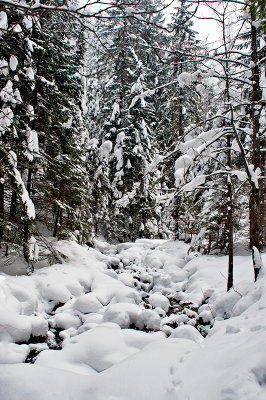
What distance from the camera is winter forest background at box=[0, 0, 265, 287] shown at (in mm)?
2873

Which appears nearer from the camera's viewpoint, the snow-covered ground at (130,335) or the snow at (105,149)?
the snow-covered ground at (130,335)

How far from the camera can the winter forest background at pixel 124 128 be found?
2.87 metres

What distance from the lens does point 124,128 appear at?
53.5ft

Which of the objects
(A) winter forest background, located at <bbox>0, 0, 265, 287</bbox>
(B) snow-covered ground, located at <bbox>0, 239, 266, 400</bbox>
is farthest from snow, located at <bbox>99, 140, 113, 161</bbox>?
(B) snow-covered ground, located at <bbox>0, 239, 266, 400</bbox>

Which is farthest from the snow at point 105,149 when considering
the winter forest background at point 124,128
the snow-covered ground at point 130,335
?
the snow-covered ground at point 130,335

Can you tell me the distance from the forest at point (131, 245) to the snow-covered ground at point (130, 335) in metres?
0.03

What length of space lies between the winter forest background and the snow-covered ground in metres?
1.14

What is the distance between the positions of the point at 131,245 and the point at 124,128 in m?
7.82

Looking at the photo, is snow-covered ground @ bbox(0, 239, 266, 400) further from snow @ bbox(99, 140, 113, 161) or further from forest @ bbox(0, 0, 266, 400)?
snow @ bbox(99, 140, 113, 161)

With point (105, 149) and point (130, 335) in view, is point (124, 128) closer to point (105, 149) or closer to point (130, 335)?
point (105, 149)

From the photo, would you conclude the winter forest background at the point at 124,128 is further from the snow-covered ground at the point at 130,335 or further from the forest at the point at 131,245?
the snow-covered ground at the point at 130,335

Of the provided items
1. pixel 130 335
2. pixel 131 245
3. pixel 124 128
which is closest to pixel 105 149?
pixel 124 128

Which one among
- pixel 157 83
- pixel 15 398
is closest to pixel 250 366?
pixel 15 398

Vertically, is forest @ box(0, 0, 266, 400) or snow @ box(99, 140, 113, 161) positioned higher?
snow @ box(99, 140, 113, 161)
